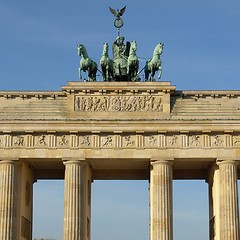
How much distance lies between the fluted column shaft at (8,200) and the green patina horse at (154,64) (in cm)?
1240

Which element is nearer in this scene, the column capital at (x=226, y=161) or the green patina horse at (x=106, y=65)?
the column capital at (x=226, y=161)

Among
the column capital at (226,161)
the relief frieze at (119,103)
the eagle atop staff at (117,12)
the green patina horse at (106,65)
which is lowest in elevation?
the column capital at (226,161)

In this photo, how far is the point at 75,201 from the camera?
2036 inches

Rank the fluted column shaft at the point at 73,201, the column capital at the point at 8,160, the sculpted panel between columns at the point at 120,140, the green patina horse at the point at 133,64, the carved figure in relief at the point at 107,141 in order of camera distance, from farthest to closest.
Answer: the green patina horse at the point at 133,64, the carved figure in relief at the point at 107,141, the sculpted panel between columns at the point at 120,140, the column capital at the point at 8,160, the fluted column shaft at the point at 73,201

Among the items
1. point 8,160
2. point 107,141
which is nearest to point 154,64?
point 107,141

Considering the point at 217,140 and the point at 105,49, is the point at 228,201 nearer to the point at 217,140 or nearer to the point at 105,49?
the point at 217,140

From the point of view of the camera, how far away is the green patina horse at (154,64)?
181ft

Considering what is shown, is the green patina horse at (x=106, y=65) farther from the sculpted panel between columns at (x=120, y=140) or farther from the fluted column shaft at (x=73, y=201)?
the fluted column shaft at (x=73, y=201)

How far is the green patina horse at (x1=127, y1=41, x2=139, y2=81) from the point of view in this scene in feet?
180

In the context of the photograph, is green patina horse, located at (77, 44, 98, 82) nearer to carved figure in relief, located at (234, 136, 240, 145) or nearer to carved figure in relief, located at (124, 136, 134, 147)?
carved figure in relief, located at (124, 136, 134, 147)

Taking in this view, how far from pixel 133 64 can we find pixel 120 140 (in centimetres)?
624

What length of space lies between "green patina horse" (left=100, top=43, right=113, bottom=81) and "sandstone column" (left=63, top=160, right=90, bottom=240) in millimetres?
7243

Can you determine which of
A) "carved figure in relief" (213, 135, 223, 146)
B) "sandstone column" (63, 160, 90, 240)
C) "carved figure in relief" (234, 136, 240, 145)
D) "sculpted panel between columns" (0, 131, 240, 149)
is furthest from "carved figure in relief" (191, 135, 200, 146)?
"sandstone column" (63, 160, 90, 240)

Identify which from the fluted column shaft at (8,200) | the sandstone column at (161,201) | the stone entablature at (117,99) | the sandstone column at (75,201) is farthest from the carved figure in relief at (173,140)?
the fluted column shaft at (8,200)
